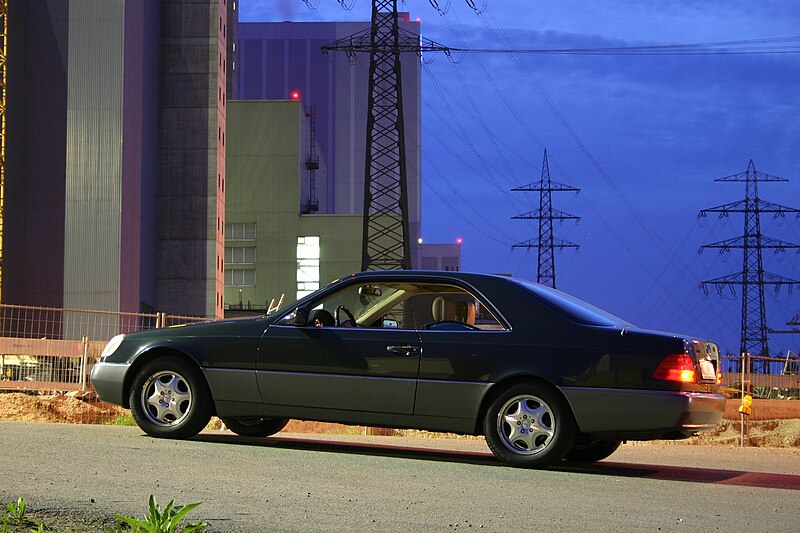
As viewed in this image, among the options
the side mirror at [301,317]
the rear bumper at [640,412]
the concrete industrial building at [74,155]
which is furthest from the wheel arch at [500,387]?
the concrete industrial building at [74,155]

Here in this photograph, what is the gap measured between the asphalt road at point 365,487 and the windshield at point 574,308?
117cm

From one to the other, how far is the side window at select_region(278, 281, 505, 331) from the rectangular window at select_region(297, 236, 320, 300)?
81.3 meters

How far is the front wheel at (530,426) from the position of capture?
30.3 feet

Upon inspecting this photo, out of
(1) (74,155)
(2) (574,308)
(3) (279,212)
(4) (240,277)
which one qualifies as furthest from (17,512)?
(4) (240,277)

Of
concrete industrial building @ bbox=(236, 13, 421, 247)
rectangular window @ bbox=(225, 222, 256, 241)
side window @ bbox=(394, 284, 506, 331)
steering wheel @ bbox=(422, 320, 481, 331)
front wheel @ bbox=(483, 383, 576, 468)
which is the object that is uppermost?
concrete industrial building @ bbox=(236, 13, 421, 247)

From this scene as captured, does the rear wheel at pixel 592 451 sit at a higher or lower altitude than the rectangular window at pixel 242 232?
lower

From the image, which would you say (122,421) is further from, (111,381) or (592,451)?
(592,451)

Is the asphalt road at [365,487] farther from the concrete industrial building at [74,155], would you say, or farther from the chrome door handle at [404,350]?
the concrete industrial building at [74,155]

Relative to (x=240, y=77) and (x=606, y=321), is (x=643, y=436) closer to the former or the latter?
(x=606, y=321)

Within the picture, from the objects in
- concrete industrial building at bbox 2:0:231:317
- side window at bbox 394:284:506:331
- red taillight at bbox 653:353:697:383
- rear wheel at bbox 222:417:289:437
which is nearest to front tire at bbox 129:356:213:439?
rear wheel at bbox 222:417:289:437

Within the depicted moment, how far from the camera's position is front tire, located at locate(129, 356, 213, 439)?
10430 millimetres

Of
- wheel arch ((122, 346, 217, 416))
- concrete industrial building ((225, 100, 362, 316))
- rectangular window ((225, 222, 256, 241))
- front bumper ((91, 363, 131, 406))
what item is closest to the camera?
wheel arch ((122, 346, 217, 416))

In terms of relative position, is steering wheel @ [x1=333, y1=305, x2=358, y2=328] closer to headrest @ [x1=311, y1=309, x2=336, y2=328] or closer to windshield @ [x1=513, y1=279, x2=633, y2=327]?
headrest @ [x1=311, y1=309, x2=336, y2=328]

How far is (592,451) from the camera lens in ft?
34.4
